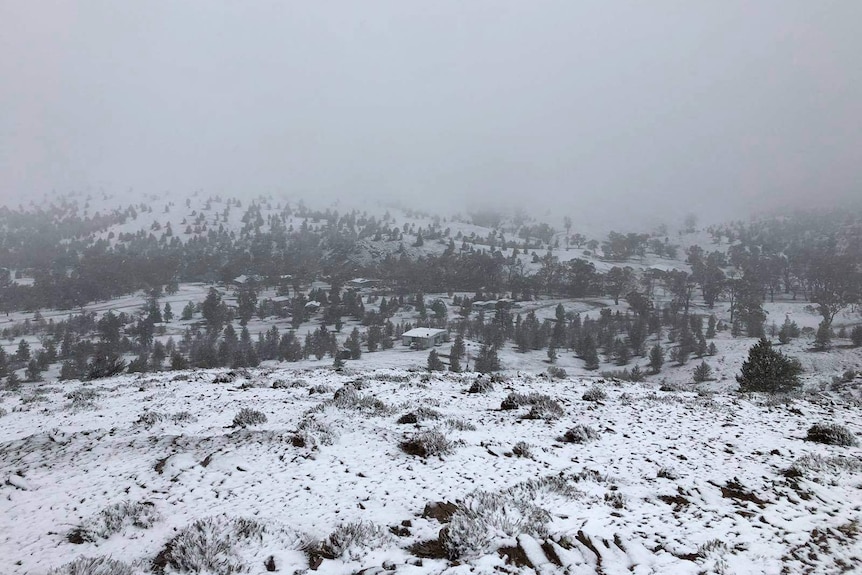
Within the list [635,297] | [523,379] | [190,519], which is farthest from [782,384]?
[635,297]

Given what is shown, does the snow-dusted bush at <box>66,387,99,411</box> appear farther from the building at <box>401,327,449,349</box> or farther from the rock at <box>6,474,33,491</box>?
the building at <box>401,327,449,349</box>

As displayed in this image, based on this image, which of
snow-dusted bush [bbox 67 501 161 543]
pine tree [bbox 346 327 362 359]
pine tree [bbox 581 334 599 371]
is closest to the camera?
snow-dusted bush [bbox 67 501 161 543]

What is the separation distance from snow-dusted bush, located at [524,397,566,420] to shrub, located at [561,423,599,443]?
1.61m

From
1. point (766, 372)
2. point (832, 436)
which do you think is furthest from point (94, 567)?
point (766, 372)

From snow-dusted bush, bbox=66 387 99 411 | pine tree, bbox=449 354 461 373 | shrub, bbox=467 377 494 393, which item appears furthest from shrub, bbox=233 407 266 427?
pine tree, bbox=449 354 461 373

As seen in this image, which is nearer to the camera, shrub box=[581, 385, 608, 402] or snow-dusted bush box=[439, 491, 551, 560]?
snow-dusted bush box=[439, 491, 551, 560]

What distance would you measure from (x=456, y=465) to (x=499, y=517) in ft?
8.26

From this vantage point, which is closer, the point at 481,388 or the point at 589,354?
the point at 481,388

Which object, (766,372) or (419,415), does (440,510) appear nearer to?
(419,415)

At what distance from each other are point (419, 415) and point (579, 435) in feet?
14.2

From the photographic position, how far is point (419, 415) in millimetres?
11992

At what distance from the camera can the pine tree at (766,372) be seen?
29.0 m

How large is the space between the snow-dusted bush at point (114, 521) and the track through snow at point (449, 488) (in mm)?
95

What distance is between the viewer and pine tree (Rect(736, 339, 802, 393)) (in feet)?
95.0
